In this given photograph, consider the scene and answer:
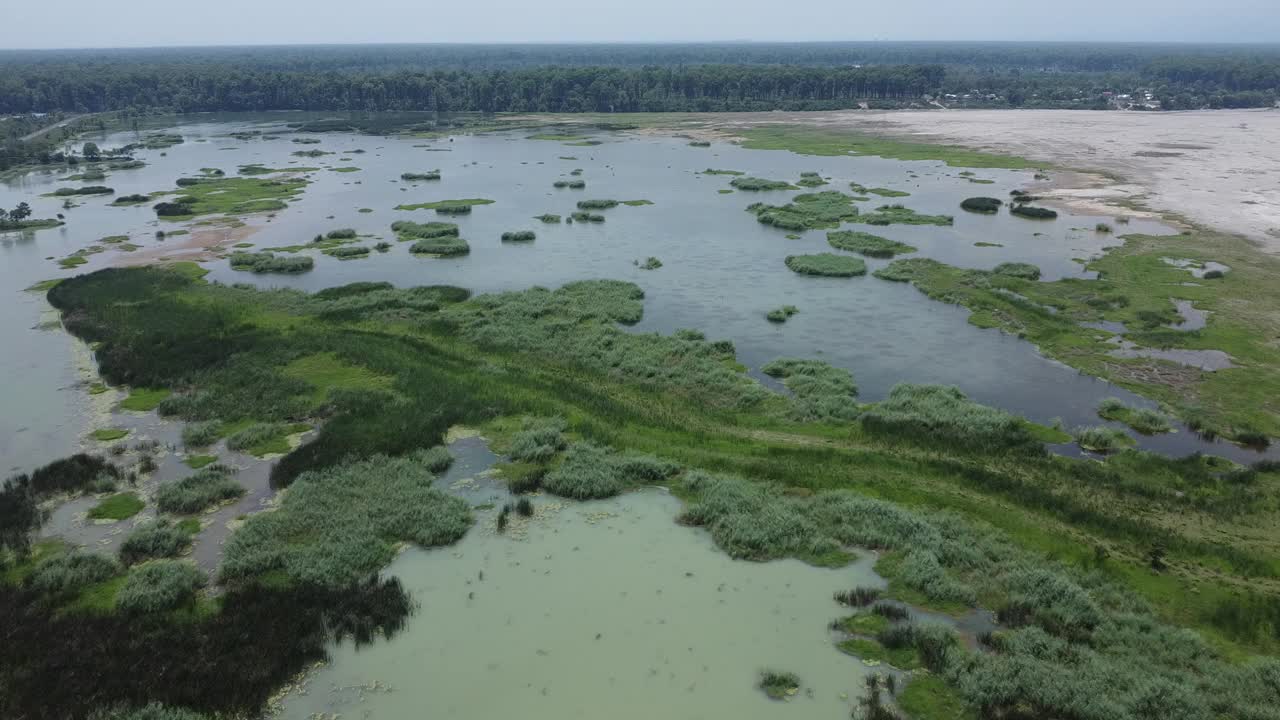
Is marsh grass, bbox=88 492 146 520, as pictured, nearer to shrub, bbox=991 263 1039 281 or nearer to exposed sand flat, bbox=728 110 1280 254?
shrub, bbox=991 263 1039 281

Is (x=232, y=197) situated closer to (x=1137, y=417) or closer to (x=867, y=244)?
(x=867, y=244)

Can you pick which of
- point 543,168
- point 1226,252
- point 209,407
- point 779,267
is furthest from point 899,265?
point 543,168

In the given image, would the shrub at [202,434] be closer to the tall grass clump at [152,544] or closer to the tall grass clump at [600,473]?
the tall grass clump at [152,544]

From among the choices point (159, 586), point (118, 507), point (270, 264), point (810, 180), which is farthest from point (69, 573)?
point (810, 180)

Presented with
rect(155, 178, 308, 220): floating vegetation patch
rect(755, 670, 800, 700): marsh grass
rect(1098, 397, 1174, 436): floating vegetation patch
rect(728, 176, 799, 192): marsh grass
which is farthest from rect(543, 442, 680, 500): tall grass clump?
rect(728, 176, 799, 192): marsh grass

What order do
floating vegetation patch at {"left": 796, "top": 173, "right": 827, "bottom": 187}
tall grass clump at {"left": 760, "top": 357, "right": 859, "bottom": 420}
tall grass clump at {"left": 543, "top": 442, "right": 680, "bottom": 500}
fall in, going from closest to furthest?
tall grass clump at {"left": 543, "top": 442, "right": 680, "bottom": 500}, tall grass clump at {"left": 760, "top": 357, "right": 859, "bottom": 420}, floating vegetation patch at {"left": 796, "top": 173, "right": 827, "bottom": 187}

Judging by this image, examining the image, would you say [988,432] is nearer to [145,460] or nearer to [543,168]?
[145,460]

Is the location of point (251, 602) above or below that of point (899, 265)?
below
